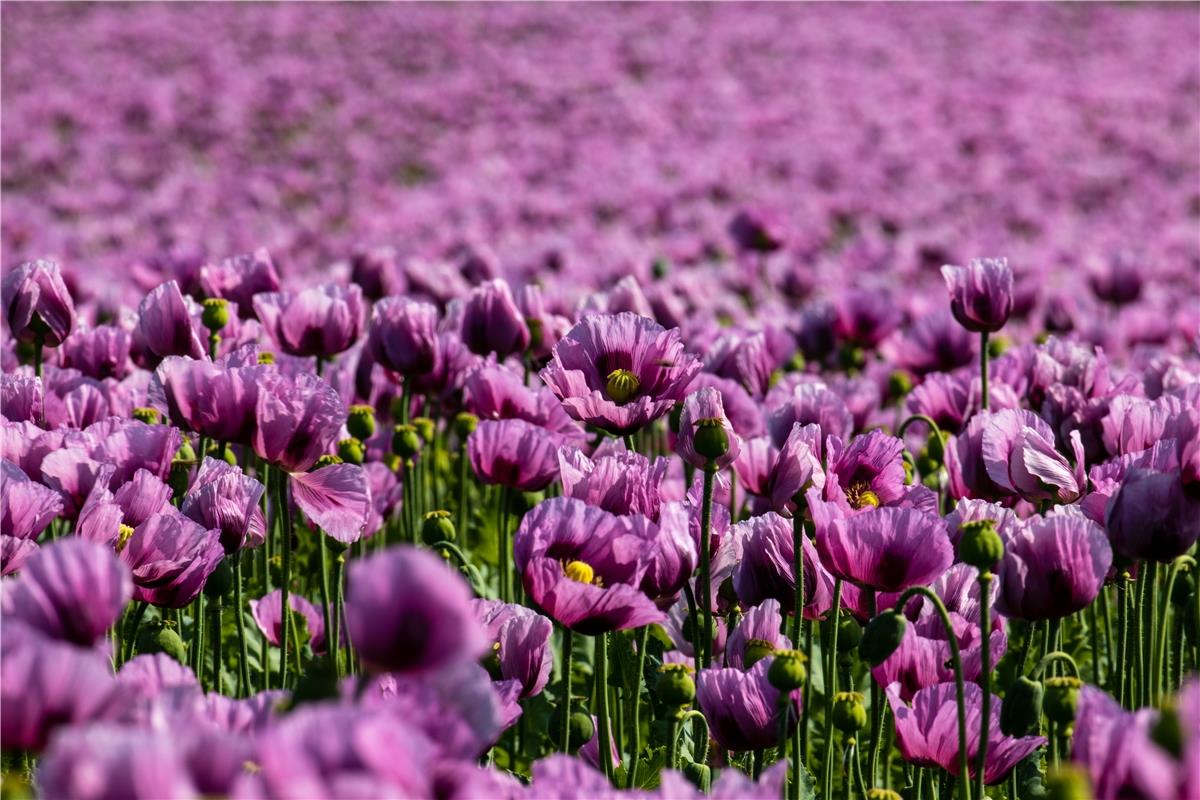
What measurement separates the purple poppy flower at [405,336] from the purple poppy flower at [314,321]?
64 mm

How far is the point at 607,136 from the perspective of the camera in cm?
1526

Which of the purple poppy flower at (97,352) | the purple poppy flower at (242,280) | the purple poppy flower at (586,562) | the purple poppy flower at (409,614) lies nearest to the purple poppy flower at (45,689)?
the purple poppy flower at (409,614)

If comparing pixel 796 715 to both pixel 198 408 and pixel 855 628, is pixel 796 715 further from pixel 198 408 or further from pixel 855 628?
pixel 198 408

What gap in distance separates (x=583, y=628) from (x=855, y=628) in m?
0.57

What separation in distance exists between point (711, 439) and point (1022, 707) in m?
0.61

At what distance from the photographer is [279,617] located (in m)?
2.85

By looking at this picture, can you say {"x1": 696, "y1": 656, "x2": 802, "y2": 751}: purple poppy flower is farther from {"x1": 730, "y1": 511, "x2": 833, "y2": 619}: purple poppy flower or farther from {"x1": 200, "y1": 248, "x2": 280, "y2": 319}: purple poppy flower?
{"x1": 200, "y1": 248, "x2": 280, "y2": 319}: purple poppy flower

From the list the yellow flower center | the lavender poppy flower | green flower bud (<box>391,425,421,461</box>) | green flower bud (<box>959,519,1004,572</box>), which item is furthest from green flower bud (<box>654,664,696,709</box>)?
the lavender poppy flower

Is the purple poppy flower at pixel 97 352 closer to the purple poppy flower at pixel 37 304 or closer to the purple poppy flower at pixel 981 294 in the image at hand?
the purple poppy flower at pixel 37 304

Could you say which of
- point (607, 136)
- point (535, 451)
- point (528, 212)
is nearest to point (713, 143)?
point (607, 136)

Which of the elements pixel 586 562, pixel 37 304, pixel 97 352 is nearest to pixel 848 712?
pixel 586 562

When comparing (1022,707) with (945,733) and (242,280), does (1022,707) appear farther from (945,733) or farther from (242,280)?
(242,280)

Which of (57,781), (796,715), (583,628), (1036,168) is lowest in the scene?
(1036,168)

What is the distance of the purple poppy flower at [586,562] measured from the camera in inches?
74.1
